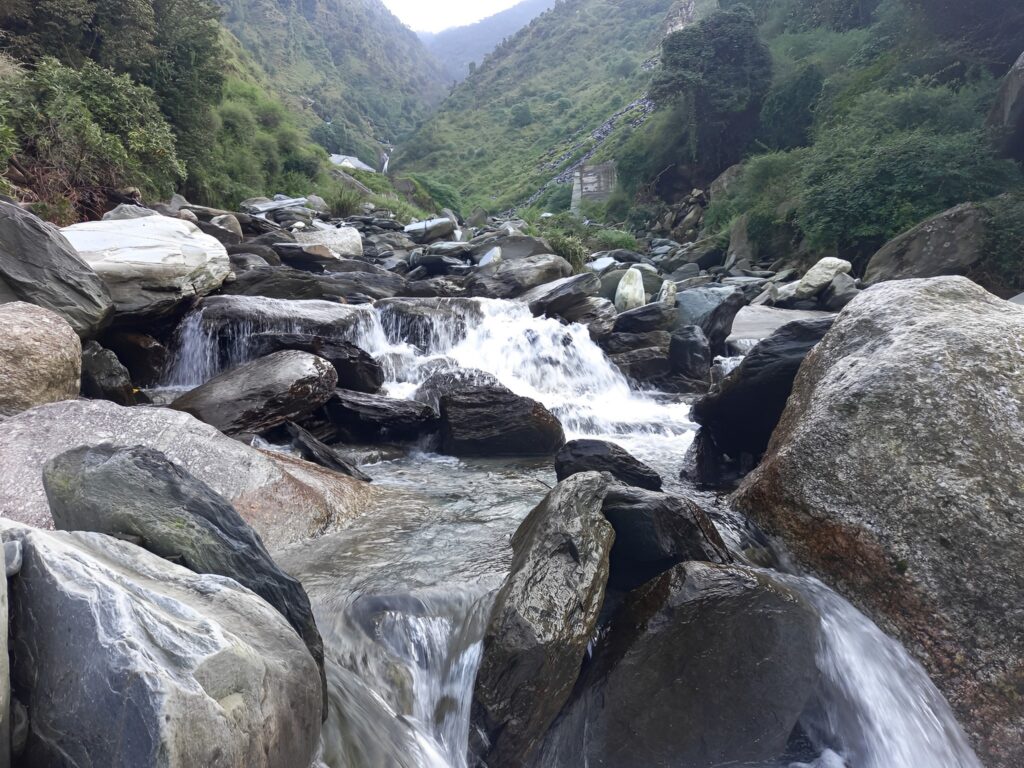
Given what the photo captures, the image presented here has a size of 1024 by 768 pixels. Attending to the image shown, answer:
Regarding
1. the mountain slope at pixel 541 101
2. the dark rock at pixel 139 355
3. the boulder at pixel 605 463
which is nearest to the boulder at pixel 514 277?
the dark rock at pixel 139 355

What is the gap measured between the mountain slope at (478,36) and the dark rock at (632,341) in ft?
430

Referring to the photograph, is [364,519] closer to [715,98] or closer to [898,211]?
[898,211]

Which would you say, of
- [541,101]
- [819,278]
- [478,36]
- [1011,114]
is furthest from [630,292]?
[478,36]

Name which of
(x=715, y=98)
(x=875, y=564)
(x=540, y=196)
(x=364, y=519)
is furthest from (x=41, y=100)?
(x=540, y=196)

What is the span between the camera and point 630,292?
13.7m

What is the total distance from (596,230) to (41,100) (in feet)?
62.5

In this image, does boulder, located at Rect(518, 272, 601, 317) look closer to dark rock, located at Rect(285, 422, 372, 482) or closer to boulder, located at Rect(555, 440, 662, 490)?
dark rock, located at Rect(285, 422, 372, 482)

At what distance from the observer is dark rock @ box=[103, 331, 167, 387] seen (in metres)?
7.72

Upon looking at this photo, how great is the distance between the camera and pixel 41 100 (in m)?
11.7

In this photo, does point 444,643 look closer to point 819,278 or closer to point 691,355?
point 691,355

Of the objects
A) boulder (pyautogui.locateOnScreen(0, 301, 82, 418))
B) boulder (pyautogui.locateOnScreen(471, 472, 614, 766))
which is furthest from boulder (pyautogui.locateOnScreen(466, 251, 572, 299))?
boulder (pyautogui.locateOnScreen(471, 472, 614, 766))

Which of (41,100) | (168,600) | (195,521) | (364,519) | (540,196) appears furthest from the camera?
(540,196)

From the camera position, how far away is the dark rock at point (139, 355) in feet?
25.3

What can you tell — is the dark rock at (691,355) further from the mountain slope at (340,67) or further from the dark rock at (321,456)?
the mountain slope at (340,67)
